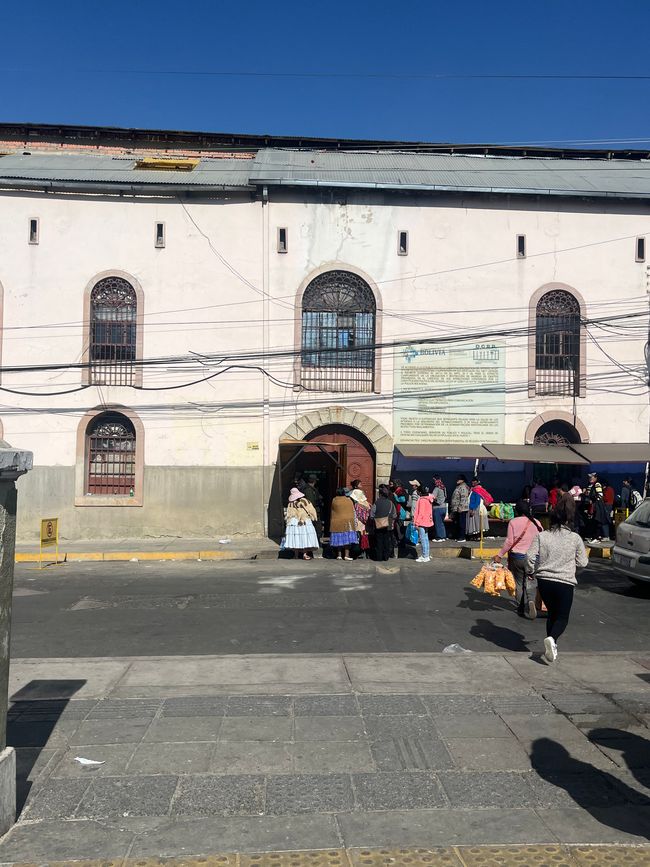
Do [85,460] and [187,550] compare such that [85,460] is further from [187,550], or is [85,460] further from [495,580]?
[495,580]

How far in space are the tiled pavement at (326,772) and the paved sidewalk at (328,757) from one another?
0.6 inches

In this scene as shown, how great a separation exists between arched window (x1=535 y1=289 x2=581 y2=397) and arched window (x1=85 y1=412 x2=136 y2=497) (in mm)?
10599

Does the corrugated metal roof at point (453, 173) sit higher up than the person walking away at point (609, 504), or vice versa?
the corrugated metal roof at point (453, 173)

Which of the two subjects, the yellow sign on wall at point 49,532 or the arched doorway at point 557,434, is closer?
the yellow sign on wall at point 49,532

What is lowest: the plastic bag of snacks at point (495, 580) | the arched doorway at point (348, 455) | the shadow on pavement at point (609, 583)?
the shadow on pavement at point (609, 583)

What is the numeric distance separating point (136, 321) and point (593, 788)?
1624 centimetres

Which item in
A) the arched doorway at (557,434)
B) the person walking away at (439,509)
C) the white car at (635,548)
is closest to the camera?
the white car at (635,548)

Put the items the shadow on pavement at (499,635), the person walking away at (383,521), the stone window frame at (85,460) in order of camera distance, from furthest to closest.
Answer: the stone window frame at (85,460), the person walking away at (383,521), the shadow on pavement at (499,635)

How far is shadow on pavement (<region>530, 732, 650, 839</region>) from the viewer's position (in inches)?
179

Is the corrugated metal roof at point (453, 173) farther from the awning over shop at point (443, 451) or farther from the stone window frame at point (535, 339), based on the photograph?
the awning over shop at point (443, 451)

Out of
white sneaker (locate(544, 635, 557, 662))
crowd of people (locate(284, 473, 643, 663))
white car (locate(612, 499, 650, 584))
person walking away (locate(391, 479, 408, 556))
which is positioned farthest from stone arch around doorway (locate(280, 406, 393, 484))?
white sneaker (locate(544, 635, 557, 662))

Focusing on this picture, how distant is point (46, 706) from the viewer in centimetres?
647

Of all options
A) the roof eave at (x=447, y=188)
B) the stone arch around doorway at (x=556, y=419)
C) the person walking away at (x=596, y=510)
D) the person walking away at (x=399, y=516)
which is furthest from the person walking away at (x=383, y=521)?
the roof eave at (x=447, y=188)

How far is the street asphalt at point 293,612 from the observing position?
8742 millimetres
